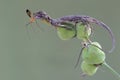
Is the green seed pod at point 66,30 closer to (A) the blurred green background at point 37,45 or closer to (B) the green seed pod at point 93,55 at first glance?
(B) the green seed pod at point 93,55

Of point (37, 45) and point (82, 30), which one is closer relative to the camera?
point (82, 30)

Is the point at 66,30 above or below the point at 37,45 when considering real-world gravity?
above

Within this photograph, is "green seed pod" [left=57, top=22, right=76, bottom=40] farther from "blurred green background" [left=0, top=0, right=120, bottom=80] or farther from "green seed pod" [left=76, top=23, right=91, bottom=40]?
"blurred green background" [left=0, top=0, right=120, bottom=80]

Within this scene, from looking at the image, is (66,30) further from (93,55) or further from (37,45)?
(37,45)

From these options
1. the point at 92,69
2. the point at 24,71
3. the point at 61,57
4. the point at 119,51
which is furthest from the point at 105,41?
the point at 92,69

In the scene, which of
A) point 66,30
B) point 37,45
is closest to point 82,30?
point 66,30

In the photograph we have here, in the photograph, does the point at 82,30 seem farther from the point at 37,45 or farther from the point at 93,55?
the point at 37,45

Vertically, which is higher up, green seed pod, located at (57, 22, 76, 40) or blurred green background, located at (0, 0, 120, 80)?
green seed pod, located at (57, 22, 76, 40)

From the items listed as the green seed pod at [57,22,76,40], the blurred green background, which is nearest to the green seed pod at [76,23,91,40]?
the green seed pod at [57,22,76,40]

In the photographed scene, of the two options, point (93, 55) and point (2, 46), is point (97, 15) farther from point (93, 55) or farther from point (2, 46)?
point (93, 55)

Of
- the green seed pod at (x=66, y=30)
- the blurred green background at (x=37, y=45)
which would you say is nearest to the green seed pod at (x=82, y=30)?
the green seed pod at (x=66, y=30)
